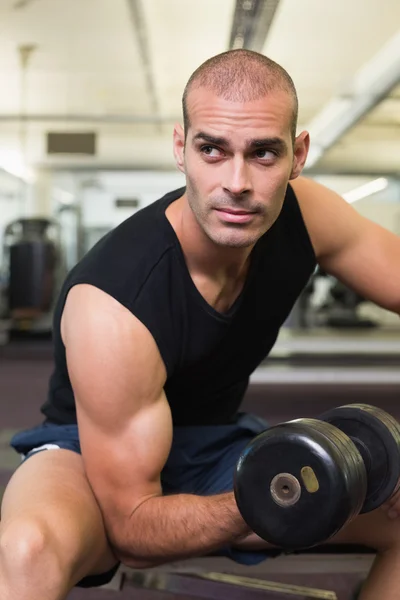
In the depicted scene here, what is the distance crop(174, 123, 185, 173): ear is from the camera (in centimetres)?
128

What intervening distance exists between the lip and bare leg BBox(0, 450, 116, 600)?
1.74ft

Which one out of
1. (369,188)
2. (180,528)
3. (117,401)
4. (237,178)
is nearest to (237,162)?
(237,178)

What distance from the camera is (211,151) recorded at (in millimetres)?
1186

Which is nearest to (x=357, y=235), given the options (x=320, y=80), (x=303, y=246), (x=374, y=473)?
(x=303, y=246)

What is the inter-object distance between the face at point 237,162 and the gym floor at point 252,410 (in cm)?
81

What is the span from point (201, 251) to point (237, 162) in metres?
0.23

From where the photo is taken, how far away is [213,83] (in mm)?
1187

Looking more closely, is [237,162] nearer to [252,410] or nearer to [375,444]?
[375,444]

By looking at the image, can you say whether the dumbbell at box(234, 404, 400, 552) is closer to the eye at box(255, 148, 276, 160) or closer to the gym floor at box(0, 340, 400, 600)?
the eye at box(255, 148, 276, 160)

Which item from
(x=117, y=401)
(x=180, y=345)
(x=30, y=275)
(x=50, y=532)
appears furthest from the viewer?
(x=30, y=275)

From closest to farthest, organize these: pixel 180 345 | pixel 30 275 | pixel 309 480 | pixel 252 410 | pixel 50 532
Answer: pixel 309 480 → pixel 50 532 → pixel 180 345 → pixel 252 410 → pixel 30 275

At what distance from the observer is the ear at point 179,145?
1.28 meters

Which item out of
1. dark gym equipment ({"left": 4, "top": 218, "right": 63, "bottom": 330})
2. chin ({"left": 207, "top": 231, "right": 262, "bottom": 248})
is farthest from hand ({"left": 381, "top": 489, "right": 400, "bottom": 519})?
dark gym equipment ({"left": 4, "top": 218, "right": 63, "bottom": 330})

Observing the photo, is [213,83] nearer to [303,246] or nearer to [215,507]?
[303,246]
